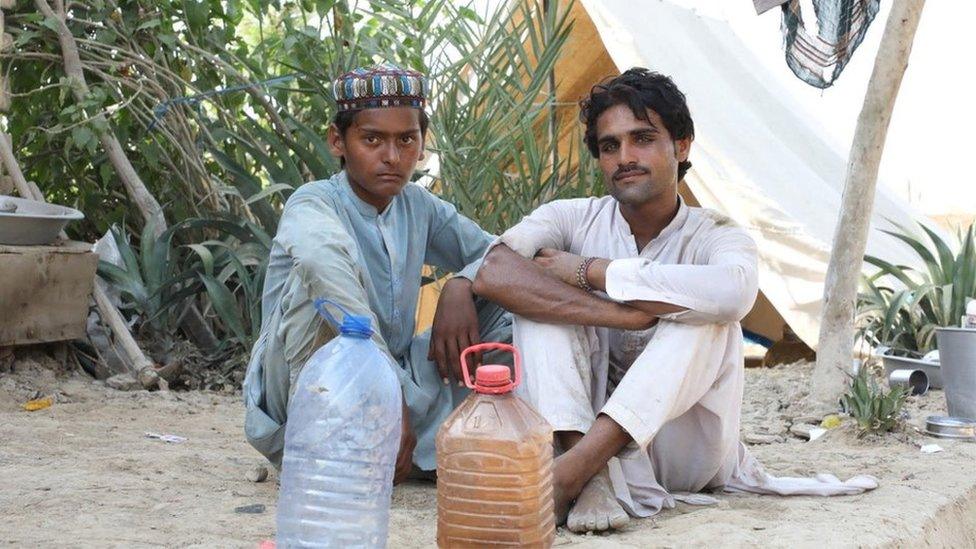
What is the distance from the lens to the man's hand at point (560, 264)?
2801mm

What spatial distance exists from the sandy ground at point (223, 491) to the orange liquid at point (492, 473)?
25cm

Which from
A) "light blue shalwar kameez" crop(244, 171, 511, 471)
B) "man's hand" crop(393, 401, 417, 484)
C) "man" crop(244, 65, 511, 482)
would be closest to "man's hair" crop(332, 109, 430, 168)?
"man" crop(244, 65, 511, 482)

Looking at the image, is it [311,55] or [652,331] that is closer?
[652,331]

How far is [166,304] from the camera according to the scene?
5.07 metres

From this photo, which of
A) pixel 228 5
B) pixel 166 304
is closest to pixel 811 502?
pixel 166 304

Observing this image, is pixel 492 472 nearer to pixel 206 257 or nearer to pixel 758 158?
pixel 206 257

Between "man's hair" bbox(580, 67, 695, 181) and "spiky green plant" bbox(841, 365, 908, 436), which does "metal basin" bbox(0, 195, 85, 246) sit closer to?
"man's hair" bbox(580, 67, 695, 181)

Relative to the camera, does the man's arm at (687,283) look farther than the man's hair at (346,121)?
No

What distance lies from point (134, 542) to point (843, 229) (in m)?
3.27

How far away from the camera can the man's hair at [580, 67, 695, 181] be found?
291 cm

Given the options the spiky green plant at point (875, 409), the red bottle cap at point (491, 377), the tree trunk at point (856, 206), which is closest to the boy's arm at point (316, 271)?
the red bottle cap at point (491, 377)

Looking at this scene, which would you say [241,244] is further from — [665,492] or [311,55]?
[665,492]

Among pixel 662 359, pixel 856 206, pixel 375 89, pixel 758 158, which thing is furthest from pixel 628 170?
pixel 758 158

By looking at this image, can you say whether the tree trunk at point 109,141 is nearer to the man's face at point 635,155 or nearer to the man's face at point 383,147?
the man's face at point 383,147
